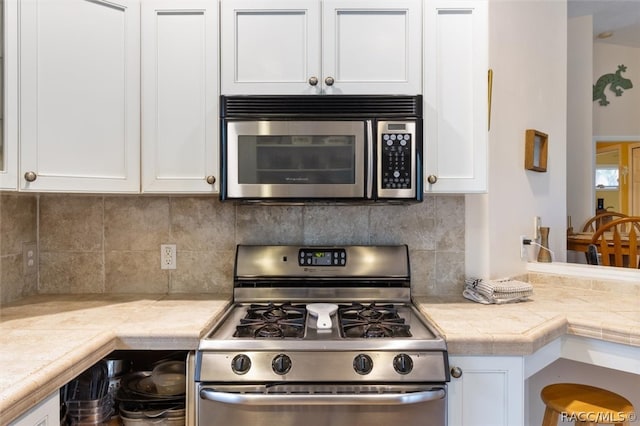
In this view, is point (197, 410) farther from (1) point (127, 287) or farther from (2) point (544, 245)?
(2) point (544, 245)

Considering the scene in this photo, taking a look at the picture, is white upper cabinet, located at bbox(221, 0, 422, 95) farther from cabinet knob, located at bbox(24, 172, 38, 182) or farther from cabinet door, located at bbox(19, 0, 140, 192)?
cabinet knob, located at bbox(24, 172, 38, 182)

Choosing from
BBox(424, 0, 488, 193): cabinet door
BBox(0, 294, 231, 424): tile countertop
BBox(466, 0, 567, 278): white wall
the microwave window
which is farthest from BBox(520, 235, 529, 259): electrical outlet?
BBox(0, 294, 231, 424): tile countertop

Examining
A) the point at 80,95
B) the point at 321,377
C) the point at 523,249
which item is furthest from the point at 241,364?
the point at 523,249

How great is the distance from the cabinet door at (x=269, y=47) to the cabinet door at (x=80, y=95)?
1.21 ft

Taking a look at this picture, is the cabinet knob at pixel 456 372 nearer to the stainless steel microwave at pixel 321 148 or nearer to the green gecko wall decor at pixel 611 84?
the stainless steel microwave at pixel 321 148

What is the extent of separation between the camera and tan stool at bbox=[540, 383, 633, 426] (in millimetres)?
1343

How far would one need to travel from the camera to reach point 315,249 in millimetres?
1732

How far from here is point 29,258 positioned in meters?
1.74

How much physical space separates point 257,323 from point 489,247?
1157 millimetres

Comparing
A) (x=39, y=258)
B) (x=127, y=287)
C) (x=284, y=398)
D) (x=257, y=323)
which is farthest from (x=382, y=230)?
(x=39, y=258)

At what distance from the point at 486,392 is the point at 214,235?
1.30m

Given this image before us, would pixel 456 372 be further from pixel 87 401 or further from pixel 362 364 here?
pixel 87 401

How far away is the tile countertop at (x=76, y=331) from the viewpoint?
0.87 m

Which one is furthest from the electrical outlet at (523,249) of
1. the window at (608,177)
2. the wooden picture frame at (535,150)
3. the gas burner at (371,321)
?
the window at (608,177)
